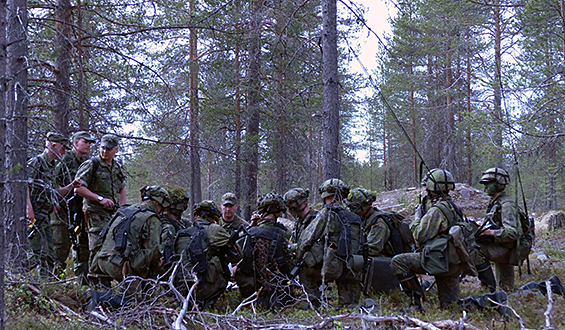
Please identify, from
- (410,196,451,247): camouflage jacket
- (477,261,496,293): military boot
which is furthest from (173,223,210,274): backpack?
(477,261,496,293): military boot

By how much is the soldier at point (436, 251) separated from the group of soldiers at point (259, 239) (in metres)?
0.01

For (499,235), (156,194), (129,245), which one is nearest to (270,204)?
(156,194)

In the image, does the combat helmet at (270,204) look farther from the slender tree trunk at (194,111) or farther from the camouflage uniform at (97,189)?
the slender tree trunk at (194,111)

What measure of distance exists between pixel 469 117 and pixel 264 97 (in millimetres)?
6103

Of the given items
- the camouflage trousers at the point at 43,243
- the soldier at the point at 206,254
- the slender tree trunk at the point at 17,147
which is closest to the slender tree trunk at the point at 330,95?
the soldier at the point at 206,254

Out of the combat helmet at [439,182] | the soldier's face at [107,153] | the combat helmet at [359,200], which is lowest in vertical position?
the combat helmet at [359,200]

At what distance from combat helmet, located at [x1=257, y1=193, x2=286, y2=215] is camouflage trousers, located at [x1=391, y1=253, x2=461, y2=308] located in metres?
1.79

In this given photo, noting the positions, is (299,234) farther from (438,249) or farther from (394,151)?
(394,151)

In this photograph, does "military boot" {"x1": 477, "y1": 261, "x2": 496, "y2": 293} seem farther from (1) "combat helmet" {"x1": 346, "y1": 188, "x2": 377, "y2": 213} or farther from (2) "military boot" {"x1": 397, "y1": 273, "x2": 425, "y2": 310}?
(1) "combat helmet" {"x1": 346, "y1": 188, "x2": 377, "y2": 213}

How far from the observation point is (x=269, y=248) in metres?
6.23

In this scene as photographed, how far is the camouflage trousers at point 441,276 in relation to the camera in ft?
18.4

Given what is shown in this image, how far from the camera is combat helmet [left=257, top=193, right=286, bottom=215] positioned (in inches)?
247

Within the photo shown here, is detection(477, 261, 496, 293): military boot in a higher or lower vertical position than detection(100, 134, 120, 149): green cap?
lower

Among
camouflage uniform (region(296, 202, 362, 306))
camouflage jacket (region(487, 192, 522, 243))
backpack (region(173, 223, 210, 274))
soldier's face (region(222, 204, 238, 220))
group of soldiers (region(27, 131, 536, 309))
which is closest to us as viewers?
group of soldiers (region(27, 131, 536, 309))
